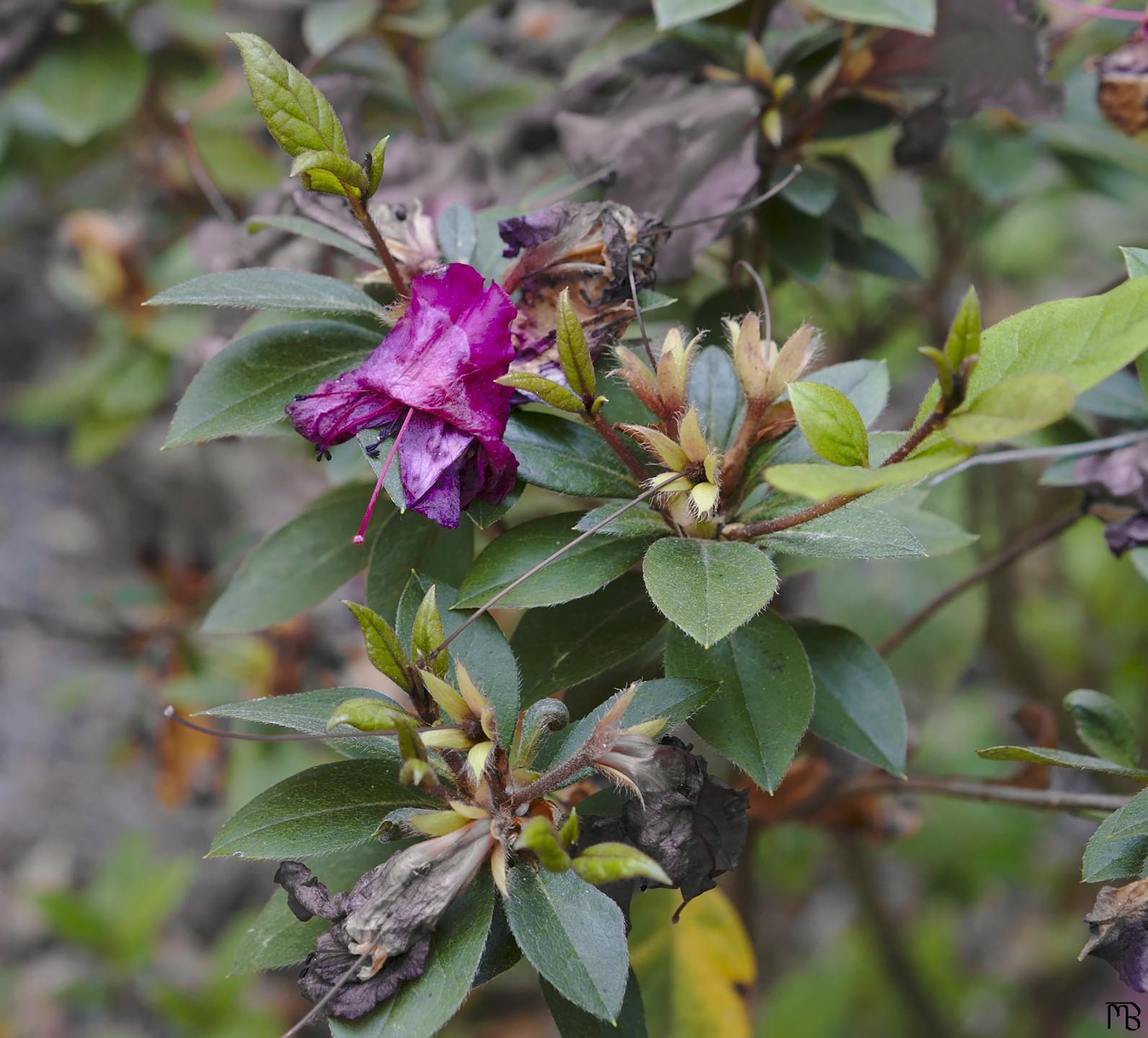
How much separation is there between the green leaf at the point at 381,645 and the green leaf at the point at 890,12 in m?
0.57

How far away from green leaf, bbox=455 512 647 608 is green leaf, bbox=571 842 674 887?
0.14m

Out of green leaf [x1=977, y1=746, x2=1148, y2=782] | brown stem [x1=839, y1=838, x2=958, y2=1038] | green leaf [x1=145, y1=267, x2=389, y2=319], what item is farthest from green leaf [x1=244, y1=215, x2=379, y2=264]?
brown stem [x1=839, y1=838, x2=958, y2=1038]

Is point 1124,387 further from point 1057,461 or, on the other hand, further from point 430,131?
point 430,131

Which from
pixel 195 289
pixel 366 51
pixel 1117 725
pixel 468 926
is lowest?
pixel 1117 725

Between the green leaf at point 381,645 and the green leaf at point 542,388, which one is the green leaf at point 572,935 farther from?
the green leaf at point 542,388

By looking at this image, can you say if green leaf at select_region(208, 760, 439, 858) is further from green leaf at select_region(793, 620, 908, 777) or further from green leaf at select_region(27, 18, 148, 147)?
green leaf at select_region(27, 18, 148, 147)

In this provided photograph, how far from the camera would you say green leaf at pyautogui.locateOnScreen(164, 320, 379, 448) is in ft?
2.03

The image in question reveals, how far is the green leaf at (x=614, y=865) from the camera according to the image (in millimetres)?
460

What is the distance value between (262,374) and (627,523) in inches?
9.7

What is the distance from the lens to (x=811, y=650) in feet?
2.33

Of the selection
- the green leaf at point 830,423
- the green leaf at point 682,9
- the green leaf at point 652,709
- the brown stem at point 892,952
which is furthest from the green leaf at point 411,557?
the brown stem at point 892,952

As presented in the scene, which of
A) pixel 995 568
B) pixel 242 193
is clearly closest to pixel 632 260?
pixel 995 568

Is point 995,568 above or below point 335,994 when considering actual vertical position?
below

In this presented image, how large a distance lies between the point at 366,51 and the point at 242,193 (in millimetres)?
272
